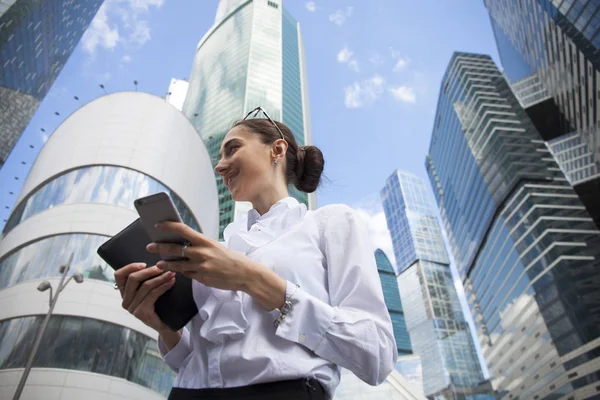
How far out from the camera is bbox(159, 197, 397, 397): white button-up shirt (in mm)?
988

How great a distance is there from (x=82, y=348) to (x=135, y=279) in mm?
14933

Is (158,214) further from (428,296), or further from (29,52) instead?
(428,296)

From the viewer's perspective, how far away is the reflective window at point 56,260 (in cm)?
1478

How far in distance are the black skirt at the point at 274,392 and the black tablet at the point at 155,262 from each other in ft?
0.82

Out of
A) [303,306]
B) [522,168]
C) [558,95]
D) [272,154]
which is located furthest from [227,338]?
[522,168]

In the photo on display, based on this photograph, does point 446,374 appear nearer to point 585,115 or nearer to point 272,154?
point 585,115

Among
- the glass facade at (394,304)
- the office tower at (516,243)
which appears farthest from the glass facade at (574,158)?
the glass facade at (394,304)

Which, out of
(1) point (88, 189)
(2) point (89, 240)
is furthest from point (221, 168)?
(1) point (88, 189)

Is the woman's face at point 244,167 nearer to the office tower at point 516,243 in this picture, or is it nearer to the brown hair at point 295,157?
the brown hair at point 295,157

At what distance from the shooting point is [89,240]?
15320mm

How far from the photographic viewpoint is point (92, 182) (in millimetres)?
17062

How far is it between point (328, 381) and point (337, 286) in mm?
273

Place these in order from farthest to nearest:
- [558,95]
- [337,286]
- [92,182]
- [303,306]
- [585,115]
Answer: [558,95] < [585,115] < [92,182] < [337,286] < [303,306]

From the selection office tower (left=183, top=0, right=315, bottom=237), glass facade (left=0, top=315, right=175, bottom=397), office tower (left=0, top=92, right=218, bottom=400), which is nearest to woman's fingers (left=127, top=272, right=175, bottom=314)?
office tower (left=0, top=92, right=218, bottom=400)
